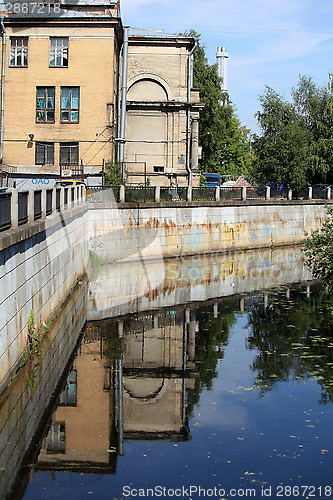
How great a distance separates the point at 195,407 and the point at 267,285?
1796 cm

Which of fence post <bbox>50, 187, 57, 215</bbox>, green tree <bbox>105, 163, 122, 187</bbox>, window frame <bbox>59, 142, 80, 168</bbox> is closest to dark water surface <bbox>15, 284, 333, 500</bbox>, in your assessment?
fence post <bbox>50, 187, 57, 215</bbox>

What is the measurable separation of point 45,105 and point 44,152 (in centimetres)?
270

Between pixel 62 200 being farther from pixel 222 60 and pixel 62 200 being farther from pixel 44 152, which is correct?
pixel 222 60

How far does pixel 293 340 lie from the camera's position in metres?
20.0

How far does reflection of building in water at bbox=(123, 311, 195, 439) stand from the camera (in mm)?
12922

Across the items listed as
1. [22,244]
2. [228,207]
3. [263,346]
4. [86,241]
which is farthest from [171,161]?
[22,244]

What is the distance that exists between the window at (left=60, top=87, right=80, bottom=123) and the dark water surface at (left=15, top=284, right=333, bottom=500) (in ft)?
72.5

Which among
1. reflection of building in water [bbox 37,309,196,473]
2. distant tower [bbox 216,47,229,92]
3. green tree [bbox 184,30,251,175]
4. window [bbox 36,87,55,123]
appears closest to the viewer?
reflection of building in water [bbox 37,309,196,473]

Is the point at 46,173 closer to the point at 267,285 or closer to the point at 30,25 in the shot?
the point at 30,25

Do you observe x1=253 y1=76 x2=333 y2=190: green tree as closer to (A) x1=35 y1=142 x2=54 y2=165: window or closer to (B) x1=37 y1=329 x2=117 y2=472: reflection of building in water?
(A) x1=35 y1=142 x2=54 y2=165: window

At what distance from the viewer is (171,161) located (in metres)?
47.8

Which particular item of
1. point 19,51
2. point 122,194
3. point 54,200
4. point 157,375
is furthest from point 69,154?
point 157,375

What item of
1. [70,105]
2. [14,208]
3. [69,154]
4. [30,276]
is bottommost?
[30,276]

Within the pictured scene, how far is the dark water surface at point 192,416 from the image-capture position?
1034cm
